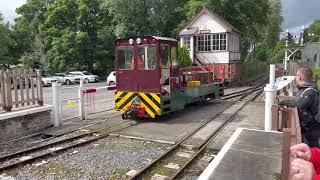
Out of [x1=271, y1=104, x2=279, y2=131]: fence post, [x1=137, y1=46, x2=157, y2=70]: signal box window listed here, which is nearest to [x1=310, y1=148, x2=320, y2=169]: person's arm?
[x1=271, y1=104, x2=279, y2=131]: fence post

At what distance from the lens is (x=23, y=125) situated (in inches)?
356

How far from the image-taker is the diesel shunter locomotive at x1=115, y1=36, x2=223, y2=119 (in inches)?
414

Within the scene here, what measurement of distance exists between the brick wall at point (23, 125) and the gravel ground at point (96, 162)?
2.22 metres

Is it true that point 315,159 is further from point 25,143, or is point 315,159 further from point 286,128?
point 25,143

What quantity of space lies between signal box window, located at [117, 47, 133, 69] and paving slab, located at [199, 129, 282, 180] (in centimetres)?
693

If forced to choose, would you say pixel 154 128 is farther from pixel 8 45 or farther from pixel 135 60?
pixel 8 45

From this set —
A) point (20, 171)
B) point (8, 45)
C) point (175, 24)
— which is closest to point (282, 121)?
point (20, 171)

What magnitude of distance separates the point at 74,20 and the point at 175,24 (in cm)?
1334

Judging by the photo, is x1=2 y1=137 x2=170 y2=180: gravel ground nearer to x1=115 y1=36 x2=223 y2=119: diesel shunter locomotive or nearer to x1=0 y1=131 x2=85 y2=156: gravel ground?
x1=0 y1=131 x2=85 y2=156: gravel ground

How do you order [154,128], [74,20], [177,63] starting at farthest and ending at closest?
[74,20] < [177,63] < [154,128]

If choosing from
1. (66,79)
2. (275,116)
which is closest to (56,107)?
(275,116)

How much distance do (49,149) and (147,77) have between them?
164 inches

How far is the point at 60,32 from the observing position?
1604 inches

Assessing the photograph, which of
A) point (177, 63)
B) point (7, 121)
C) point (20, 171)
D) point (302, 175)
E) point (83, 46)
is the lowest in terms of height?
point (20, 171)
